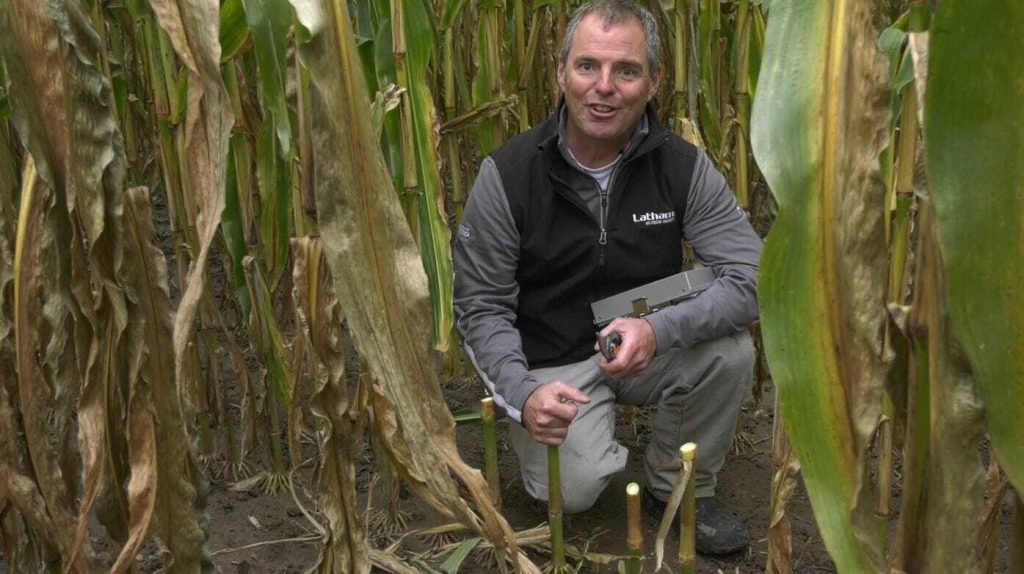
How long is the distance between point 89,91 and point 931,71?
582mm

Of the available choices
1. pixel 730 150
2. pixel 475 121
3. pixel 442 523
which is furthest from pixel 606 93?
pixel 442 523

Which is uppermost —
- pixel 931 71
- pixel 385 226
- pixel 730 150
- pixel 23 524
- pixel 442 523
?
pixel 931 71

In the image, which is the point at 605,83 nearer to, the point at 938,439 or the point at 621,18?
the point at 621,18

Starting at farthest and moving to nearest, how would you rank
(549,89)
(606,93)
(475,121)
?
(549,89), (475,121), (606,93)

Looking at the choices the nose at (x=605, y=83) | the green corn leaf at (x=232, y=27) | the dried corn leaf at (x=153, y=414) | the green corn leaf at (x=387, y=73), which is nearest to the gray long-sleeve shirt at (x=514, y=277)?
the nose at (x=605, y=83)

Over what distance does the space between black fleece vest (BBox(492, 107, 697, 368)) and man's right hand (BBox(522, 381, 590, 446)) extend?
28 cm

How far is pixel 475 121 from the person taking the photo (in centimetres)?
174

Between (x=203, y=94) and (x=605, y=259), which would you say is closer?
(x=203, y=94)

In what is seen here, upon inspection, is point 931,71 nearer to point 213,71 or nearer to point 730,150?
point 213,71

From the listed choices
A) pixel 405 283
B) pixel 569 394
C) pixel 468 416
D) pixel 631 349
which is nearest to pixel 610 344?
pixel 631 349

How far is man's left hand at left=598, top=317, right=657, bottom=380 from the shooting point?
4.82 ft

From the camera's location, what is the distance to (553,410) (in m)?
1.37

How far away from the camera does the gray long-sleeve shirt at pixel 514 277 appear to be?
1.54 meters

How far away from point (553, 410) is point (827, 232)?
798 millimetres
